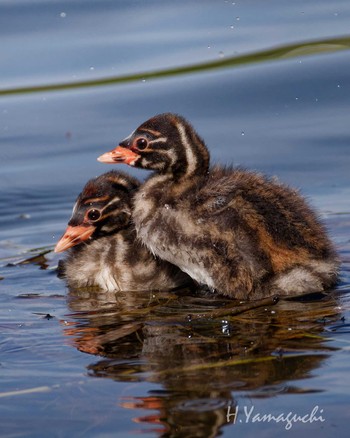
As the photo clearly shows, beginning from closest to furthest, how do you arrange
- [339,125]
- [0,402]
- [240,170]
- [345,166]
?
[0,402]
[240,170]
[345,166]
[339,125]

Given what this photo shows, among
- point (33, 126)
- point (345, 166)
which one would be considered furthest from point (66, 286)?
point (33, 126)

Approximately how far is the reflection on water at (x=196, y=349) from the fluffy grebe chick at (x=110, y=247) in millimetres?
289

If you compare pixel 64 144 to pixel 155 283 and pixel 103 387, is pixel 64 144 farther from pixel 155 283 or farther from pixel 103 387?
pixel 103 387

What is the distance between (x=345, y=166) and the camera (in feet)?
33.7

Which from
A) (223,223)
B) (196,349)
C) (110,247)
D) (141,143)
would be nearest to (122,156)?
(141,143)

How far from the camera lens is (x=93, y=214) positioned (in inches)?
313

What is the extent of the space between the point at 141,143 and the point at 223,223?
859 mm

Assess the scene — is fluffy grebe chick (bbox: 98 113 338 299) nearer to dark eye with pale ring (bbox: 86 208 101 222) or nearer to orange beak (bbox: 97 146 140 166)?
orange beak (bbox: 97 146 140 166)

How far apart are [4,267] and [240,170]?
1.89m
